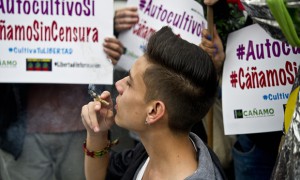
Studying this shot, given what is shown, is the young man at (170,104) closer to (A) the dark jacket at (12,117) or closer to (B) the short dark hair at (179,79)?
(B) the short dark hair at (179,79)

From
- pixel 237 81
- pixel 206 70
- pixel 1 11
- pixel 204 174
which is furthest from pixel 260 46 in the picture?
pixel 1 11

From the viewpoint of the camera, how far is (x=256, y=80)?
8.78 feet

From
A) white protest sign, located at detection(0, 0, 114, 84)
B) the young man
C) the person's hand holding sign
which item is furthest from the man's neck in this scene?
the person's hand holding sign

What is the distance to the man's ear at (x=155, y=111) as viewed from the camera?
183 cm

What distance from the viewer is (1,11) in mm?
2803

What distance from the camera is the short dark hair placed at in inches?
71.1

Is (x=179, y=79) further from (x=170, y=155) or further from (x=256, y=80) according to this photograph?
(x=256, y=80)

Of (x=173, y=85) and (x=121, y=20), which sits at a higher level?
(x=173, y=85)

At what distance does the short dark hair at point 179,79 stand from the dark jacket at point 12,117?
125 cm

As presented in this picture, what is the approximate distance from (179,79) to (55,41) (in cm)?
122

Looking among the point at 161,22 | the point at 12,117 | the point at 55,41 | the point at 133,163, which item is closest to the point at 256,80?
the point at 161,22

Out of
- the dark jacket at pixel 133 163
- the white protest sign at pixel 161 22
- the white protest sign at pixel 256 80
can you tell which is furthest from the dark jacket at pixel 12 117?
the white protest sign at pixel 256 80

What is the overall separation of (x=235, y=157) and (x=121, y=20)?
38.8 inches

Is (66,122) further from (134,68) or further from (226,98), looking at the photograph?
(134,68)
